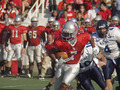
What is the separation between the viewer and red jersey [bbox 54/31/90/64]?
592 cm

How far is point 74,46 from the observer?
5969 mm

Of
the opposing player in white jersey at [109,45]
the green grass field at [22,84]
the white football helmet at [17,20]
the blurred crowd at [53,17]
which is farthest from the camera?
the white football helmet at [17,20]

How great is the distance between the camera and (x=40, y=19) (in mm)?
13820

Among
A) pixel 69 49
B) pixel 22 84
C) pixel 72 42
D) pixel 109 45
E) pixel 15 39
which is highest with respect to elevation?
pixel 72 42

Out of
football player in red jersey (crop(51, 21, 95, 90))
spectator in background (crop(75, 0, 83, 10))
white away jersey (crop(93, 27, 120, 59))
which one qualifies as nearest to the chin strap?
football player in red jersey (crop(51, 21, 95, 90))

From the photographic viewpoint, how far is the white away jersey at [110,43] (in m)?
7.25

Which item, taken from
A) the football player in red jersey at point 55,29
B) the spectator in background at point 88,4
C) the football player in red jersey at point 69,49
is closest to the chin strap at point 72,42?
the football player in red jersey at point 69,49

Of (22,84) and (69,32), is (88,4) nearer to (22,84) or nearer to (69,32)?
(22,84)

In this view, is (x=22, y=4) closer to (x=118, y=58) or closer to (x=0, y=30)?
(x=0, y=30)

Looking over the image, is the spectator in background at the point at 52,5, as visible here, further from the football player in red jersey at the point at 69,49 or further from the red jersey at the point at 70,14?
the football player in red jersey at the point at 69,49

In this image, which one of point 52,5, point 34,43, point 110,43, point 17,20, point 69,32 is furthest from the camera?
point 52,5

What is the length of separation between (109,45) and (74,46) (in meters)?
1.58

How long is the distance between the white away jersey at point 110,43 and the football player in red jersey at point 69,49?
124cm

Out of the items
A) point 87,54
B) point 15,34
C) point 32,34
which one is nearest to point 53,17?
point 32,34
